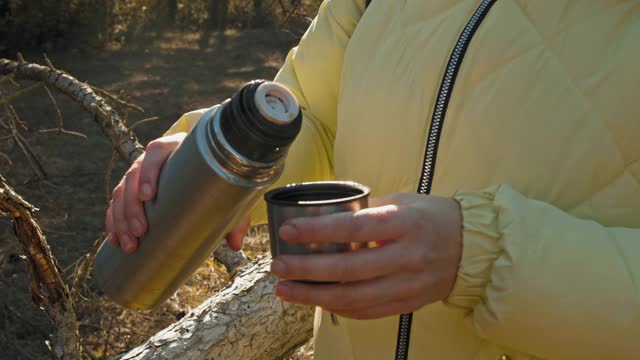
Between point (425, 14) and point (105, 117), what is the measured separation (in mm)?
2464

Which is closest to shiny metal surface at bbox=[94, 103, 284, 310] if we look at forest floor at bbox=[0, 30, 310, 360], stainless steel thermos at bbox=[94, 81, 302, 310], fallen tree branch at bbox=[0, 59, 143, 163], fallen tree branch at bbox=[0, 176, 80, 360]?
stainless steel thermos at bbox=[94, 81, 302, 310]

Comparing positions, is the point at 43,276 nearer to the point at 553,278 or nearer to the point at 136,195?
the point at 136,195

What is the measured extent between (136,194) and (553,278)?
0.65 metres

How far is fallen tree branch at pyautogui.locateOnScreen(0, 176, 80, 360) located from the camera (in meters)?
2.47

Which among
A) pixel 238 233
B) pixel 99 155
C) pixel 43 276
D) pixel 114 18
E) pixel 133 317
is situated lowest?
pixel 114 18

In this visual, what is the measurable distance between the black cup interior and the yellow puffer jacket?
0.16m

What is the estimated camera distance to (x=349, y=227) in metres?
0.99

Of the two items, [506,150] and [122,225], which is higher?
[506,150]

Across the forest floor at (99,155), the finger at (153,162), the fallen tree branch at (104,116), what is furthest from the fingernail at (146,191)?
the fallen tree branch at (104,116)

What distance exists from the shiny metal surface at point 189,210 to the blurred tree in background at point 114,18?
6.64 metres

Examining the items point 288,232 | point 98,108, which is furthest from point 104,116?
point 288,232

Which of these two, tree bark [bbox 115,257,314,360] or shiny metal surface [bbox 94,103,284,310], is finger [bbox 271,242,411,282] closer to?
shiny metal surface [bbox 94,103,284,310]

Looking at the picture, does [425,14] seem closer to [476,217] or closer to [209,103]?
[476,217]

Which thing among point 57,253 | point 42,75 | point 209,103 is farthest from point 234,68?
point 42,75
